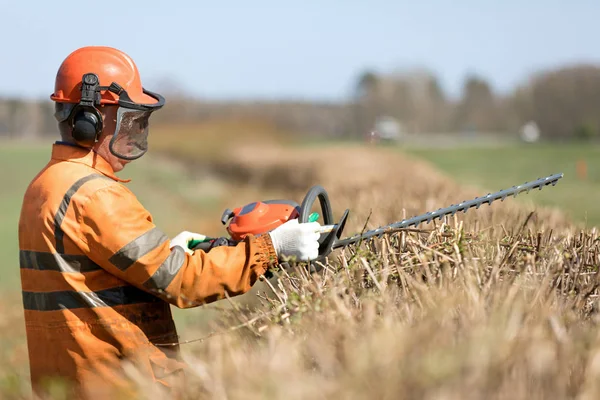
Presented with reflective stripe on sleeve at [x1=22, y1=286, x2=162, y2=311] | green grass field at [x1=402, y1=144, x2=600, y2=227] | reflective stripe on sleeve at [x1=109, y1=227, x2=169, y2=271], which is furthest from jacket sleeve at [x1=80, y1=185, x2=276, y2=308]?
green grass field at [x1=402, y1=144, x2=600, y2=227]

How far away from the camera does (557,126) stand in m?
63.8

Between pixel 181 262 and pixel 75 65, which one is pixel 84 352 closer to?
pixel 181 262

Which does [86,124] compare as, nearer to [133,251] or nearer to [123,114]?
[123,114]

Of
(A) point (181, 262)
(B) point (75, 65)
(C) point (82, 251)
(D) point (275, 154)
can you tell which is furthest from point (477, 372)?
(D) point (275, 154)

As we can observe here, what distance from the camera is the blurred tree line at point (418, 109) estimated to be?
3538 cm

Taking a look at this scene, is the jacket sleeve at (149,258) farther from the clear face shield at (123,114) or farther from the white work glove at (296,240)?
the clear face shield at (123,114)

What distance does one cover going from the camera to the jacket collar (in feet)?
10.3

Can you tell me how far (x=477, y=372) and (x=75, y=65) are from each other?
7.11 feet

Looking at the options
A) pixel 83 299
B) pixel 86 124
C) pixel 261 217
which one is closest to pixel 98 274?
pixel 83 299

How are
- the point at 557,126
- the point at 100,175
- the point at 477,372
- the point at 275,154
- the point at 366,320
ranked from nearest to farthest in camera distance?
the point at 477,372, the point at 366,320, the point at 100,175, the point at 275,154, the point at 557,126

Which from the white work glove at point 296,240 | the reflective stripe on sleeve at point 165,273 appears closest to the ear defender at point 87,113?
the reflective stripe on sleeve at point 165,273

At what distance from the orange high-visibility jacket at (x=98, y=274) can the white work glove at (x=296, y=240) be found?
78mm

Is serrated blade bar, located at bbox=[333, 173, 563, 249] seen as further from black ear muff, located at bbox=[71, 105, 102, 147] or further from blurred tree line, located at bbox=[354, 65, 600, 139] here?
blurred tree line, located at bbox=[354, 65, 600, 139]

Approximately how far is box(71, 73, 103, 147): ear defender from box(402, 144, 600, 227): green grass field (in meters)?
22.5
